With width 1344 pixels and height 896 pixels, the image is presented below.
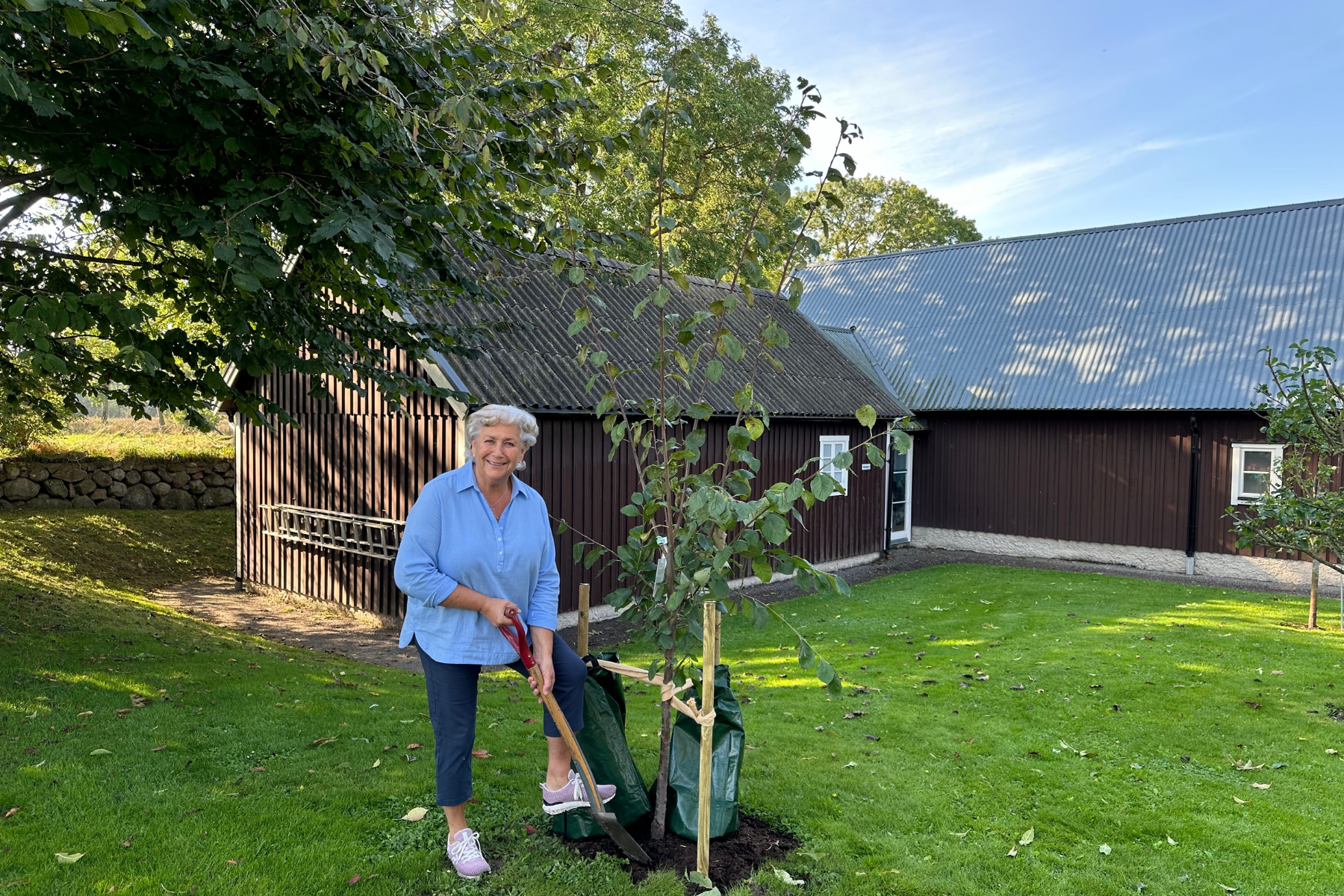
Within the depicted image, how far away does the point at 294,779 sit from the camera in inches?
181

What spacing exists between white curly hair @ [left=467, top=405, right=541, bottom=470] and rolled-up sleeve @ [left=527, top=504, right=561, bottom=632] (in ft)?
1.09

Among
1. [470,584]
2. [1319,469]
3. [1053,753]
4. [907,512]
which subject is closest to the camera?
[470,584]

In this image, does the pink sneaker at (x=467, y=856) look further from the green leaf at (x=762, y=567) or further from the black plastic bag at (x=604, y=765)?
the green leaf at (x=762, y=567)

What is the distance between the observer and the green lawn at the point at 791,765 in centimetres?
377

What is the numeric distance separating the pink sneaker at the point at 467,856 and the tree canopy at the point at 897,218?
3601 centimetres

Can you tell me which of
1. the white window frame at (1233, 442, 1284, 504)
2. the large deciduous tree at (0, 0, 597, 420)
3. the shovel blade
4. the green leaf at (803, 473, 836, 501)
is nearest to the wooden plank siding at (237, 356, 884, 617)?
the large deciduous tree at (0, 0, 597, 420)

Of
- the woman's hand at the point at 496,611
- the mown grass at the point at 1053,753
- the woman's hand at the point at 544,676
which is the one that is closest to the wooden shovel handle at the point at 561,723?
the woman's hand at the point at 544,676

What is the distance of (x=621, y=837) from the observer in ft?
12.3

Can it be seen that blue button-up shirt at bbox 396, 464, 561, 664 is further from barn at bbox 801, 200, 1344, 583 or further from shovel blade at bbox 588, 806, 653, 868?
barn at bbox 801, 200, 1344, 583

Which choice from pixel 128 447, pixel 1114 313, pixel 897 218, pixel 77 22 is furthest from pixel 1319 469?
pixel 897 218

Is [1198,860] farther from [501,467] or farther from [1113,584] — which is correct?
[1113,584]

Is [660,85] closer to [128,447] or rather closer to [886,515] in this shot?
[886,515]

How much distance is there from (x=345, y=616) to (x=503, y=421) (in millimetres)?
8401

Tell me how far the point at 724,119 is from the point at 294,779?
18664mm
